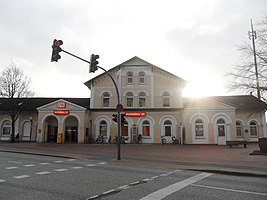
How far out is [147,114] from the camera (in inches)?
1203

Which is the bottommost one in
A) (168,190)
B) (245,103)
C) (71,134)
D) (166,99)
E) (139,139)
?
(168,190)

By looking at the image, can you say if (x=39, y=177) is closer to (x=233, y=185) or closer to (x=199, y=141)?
(x=233, y=185)

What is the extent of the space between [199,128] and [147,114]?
6986mm

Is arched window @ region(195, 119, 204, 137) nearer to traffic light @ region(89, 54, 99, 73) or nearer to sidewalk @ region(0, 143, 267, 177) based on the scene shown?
sidewalk @ region(0, 143, 267, 177)

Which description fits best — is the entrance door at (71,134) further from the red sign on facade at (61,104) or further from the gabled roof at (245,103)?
the gabled roof at (245,103)

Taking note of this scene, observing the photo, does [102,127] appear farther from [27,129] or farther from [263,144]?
[263,144]

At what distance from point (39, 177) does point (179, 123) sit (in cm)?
2395

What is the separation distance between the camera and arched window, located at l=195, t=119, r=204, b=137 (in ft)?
92.4

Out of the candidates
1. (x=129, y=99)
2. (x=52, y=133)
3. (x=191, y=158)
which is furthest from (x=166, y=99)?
(x=191, y=158)

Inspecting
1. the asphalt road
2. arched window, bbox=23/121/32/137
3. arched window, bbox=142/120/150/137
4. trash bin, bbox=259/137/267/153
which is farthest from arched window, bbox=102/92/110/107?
the asphalt road

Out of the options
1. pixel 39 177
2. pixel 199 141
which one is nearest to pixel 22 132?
pixel 199 141

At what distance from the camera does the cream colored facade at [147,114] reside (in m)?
28.0

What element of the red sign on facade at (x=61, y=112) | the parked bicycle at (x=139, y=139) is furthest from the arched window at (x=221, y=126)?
the red sign on facade at (x=61, y=112)

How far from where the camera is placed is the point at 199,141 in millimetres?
27922
